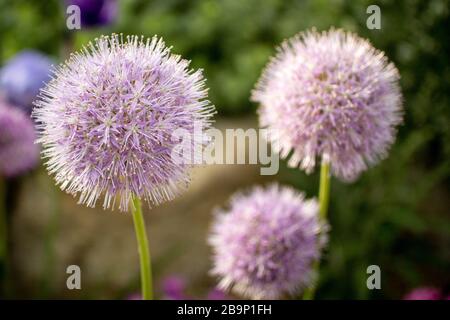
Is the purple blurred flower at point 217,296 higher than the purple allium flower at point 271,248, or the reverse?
the purple allium flower at point 271,248

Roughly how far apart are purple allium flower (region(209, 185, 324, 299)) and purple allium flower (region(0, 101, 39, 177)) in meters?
0.86

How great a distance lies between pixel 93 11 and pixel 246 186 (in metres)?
0.87

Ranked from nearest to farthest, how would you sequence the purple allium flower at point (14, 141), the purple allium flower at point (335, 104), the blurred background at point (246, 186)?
the purple allium flower at point (335, 104) < the purple allium flower at point (14, 141) < the blurred background at point (246, 186)

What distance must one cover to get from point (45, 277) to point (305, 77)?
49.1 inches

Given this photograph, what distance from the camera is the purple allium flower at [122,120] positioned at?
4.13ft

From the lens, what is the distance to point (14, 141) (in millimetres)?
2213

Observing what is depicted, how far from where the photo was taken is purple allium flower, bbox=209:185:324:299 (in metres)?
1.66

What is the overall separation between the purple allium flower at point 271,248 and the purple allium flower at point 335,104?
0.48ft

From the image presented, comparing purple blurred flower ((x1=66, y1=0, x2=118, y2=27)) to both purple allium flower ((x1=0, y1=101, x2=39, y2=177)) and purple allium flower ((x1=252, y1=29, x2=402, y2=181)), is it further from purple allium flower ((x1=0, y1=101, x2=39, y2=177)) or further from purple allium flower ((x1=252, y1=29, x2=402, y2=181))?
purple allium flower ((x1=252, y1=29, x2=402, y2=181))

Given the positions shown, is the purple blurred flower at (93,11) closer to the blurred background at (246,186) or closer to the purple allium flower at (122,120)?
the blurred background at (246,186)

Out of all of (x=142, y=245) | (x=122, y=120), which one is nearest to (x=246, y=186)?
(x=142, y=245)

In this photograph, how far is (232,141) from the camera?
8.71 ft

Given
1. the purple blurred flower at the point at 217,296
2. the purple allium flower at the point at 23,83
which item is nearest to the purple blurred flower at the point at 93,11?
the purple allium flower at the point at 23,83
